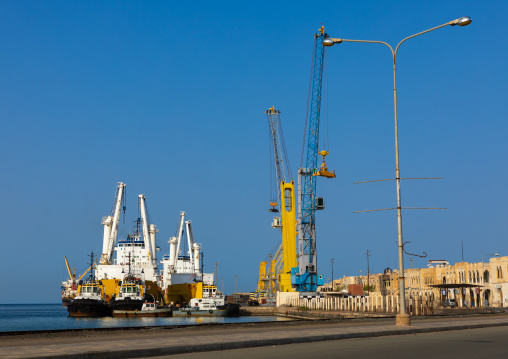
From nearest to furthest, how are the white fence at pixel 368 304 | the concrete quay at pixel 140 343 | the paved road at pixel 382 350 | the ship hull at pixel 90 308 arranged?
1. the concrete quay at pixel 140 343
2. the paved road at pixel 382 350
3. the white fence at pixel 368 304
4. the ship hull at pixel 90 308

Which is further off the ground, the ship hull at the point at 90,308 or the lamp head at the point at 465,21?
the lamp head at the point at 465,21

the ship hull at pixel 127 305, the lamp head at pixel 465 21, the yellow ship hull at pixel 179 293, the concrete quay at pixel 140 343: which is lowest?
the concrete quay at pixel 140 343

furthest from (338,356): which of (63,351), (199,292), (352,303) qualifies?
(199,292)

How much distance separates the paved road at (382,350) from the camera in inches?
582

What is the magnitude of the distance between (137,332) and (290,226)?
7475cm

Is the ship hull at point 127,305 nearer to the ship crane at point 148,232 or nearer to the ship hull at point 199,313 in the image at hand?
the ship hull at point 199,313

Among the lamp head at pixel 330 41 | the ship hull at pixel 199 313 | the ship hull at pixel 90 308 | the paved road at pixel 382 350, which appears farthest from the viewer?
the ship hull at pixel 90 308

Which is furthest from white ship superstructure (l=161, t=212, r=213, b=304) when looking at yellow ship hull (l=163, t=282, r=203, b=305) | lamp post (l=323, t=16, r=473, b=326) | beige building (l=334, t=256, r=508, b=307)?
lamp post (l=323, t=16, r=473, b=326)

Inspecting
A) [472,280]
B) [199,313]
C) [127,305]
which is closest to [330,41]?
[199,313]

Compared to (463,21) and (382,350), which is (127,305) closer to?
(463,21)

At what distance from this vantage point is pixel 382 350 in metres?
16.2

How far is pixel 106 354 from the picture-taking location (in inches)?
557

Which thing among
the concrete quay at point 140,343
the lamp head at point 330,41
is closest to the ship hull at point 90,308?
the concrete quay at point 140,343

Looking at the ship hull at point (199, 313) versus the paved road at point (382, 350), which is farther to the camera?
the ship hull at point (199, 313)
